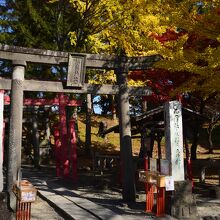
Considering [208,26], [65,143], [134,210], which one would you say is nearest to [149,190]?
[134,210]

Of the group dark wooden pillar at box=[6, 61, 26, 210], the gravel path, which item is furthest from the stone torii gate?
the gravel path

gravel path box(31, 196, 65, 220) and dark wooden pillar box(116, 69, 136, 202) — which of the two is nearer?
gravel path box(31, 196, 65, 220)

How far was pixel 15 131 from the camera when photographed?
27.5 feet

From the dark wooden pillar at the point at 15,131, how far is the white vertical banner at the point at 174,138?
12.4ft

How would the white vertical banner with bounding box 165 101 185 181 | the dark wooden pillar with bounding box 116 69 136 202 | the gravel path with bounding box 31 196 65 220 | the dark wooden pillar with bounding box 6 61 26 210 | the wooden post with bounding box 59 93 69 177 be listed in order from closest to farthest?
1. the gravel path with bounding box 31 196 65 220
2. the white vertical banner with bounding box 165 101 185 181
3. the dark wooden pillar with bounding box 6 61 26 210
4. the dark wooden pillar with bounding box 116 69 136 202
5. the wooden post with bounding box 59 93 69 177

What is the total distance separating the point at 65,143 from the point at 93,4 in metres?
6.06

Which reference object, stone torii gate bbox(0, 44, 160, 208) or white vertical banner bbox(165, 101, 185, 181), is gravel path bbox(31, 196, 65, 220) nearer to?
stone torii gate bbox(0, 44, 160, 208)

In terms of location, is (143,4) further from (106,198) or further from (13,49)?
(106,198)

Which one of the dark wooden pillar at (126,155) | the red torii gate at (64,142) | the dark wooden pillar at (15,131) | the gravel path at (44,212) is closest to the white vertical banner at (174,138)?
the dark wooden pillar at (126,155)

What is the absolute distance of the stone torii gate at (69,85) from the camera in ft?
27.5

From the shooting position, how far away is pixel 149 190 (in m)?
8.24

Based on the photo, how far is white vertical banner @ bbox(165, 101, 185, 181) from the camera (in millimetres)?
7996

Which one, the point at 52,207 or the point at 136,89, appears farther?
the point at 136,89

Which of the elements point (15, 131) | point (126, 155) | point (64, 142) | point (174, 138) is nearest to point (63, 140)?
point (64, 142)
